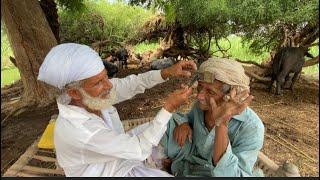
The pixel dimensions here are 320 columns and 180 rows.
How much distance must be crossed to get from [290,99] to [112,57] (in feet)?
5.45

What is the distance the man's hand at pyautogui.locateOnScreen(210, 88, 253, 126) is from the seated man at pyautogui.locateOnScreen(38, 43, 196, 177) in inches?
6.0

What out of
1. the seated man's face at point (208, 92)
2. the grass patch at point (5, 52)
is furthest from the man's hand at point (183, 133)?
the grass patch at point (5, 52)

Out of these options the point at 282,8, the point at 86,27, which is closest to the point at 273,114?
the point at 282,8

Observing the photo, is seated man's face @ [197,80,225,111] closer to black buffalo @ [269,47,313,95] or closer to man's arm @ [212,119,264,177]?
man's arm @ [212,119,264,177]

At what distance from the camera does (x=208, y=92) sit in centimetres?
197

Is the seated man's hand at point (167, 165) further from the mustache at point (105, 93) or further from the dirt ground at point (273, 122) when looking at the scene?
the dirt ground at point (273, 122)

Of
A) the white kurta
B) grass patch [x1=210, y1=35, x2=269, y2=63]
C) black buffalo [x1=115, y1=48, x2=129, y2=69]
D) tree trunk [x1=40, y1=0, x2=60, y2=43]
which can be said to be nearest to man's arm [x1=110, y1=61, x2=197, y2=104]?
the white kurta

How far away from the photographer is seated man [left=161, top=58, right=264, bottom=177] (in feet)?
5.87

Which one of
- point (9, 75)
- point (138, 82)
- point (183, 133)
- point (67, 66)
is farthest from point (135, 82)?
point (9, 75)

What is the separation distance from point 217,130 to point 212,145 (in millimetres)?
235

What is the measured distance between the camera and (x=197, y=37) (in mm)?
3693

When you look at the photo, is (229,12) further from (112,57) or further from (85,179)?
(85,179)

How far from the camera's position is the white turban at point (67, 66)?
70.2 inches

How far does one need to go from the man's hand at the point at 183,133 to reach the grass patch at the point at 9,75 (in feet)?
5.11
